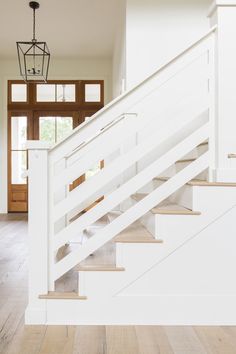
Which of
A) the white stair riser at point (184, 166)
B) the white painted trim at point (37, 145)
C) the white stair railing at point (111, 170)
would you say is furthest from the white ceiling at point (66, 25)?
the white painted trim at point (37, 145)

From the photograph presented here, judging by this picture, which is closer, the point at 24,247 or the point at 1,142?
the point at 24,247

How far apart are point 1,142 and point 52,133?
3.48 feet

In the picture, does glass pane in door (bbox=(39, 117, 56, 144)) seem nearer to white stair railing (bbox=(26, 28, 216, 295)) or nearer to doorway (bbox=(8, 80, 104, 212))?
doorway (bbox=(8, 80, 104, 212))

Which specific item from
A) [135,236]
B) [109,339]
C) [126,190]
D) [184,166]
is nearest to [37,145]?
[126,190]

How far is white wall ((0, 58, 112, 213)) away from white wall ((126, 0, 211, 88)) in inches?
160

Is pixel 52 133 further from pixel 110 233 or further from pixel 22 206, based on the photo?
pixel 110 233

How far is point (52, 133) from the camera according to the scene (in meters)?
8.37

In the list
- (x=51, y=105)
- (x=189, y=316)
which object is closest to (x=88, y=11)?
(x=51, y=105)

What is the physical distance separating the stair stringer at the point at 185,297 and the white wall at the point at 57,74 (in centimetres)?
633

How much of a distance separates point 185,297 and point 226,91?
1.22 metres

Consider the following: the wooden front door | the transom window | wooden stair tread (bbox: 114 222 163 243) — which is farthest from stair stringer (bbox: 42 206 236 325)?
the transom window

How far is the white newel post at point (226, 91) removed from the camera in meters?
2.34

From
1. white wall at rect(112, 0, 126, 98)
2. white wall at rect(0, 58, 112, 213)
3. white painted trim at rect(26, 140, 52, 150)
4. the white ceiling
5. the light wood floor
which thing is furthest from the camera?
white wall at rect(0, 58, 112, 213)

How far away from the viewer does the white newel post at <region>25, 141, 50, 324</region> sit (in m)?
2.30
